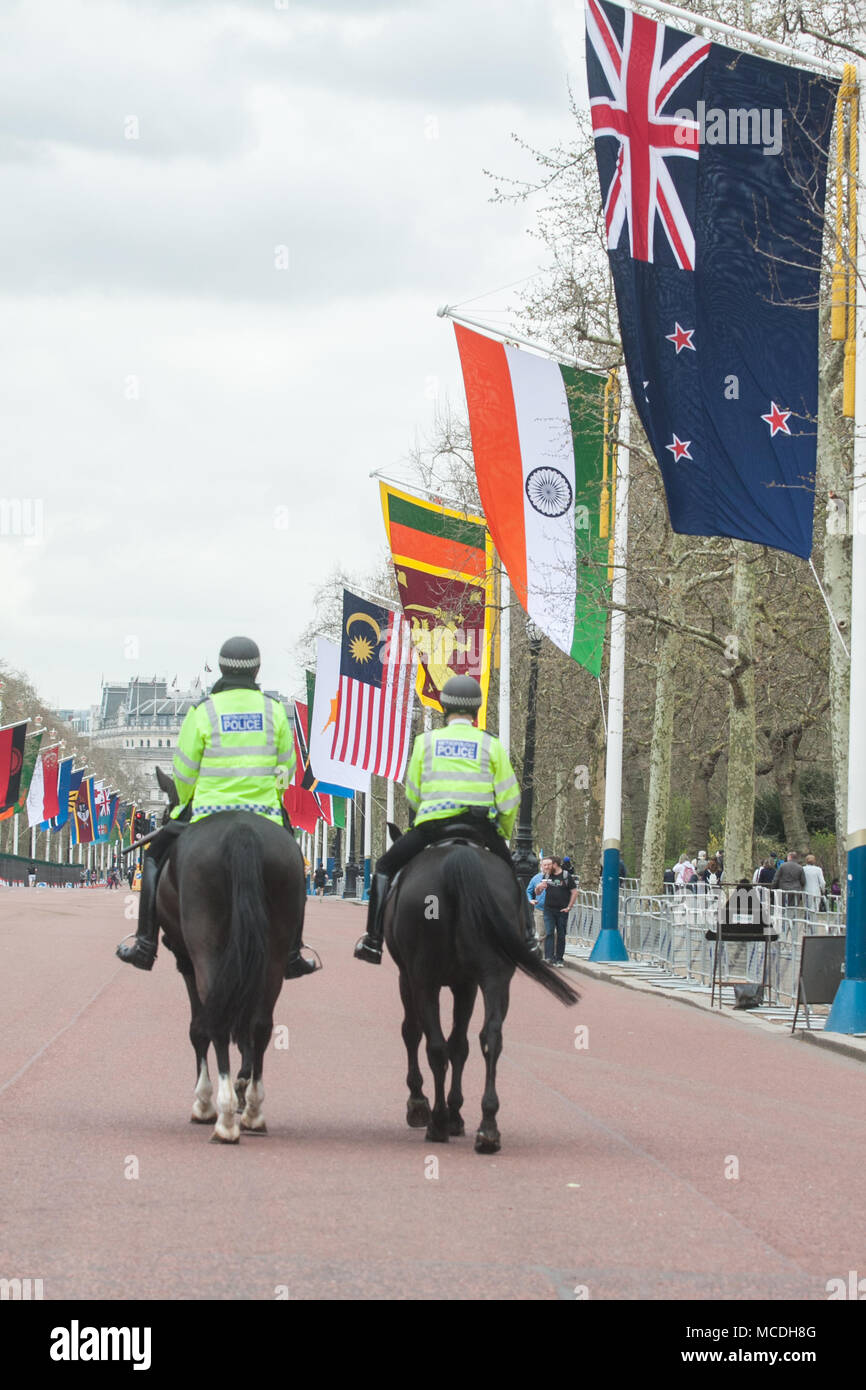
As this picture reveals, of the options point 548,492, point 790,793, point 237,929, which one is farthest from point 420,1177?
point 790,793

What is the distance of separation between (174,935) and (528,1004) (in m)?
12.1

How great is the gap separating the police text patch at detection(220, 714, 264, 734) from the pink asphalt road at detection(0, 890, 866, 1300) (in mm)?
1938

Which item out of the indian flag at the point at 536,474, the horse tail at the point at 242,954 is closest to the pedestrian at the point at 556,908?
the indian flag at the point at 536,474

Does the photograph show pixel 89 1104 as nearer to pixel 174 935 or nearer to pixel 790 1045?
pixel 174 935

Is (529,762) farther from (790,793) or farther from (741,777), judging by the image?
(790,793)

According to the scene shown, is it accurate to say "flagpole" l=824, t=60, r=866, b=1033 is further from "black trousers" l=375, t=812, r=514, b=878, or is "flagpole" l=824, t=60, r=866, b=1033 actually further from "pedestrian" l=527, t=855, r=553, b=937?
"pedestrian" l=527, t=855, r=553, b=937

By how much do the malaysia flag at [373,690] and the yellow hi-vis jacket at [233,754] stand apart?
94.1 ft

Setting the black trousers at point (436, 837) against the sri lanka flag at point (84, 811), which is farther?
the sri lanka flag at point (84, 811)

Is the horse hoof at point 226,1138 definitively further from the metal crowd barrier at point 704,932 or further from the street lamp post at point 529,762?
the street lamp post at point 529,762

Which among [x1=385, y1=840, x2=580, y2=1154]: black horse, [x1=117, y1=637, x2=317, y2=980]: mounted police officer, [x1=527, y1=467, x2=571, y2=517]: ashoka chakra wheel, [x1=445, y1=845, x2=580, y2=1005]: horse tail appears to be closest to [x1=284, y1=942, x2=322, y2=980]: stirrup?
[x1=117, y1=637, x2=317, y2=980]: mounted police officer

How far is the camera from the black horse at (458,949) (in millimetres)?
9336
